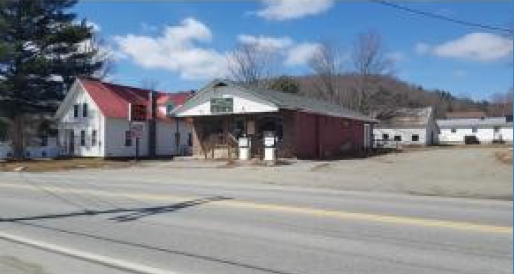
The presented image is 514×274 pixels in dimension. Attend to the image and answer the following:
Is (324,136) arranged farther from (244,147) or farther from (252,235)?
(252,235)

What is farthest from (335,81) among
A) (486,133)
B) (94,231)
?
(94,231)

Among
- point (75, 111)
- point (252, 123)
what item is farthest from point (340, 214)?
point (75, 111)

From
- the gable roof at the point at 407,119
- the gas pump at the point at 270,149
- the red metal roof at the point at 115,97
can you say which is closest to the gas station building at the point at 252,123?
the gas pump at the point at 270,149

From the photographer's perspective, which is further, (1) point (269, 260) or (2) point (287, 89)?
(2) point (287, 89)

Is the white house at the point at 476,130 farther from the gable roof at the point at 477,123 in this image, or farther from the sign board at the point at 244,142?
the sign board at the point at 244,142

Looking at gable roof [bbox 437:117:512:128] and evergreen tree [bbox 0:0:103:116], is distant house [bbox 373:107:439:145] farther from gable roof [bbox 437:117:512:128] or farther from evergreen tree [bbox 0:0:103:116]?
evergreen tree [bbox 0:0:103:116]

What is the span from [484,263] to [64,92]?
161 feet

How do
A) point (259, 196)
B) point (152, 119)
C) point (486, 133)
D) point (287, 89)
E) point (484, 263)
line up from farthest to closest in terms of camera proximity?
point (486, 133) < point (287, 89) < point (152, 119) < point (259, 196) < point (484, 263)

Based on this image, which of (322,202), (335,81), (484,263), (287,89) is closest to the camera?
(484,263)

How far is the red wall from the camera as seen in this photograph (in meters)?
38.9

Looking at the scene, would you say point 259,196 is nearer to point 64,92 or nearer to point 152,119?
point 152,119

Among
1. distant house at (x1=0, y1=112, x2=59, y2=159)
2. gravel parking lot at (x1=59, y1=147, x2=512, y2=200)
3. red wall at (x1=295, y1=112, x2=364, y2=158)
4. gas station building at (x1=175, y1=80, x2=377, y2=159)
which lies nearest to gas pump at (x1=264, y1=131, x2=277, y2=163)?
gas station building at (x1=175, y1=80, x2=377, y2=159)

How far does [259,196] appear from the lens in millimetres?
16953

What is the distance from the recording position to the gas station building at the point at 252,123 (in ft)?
124
